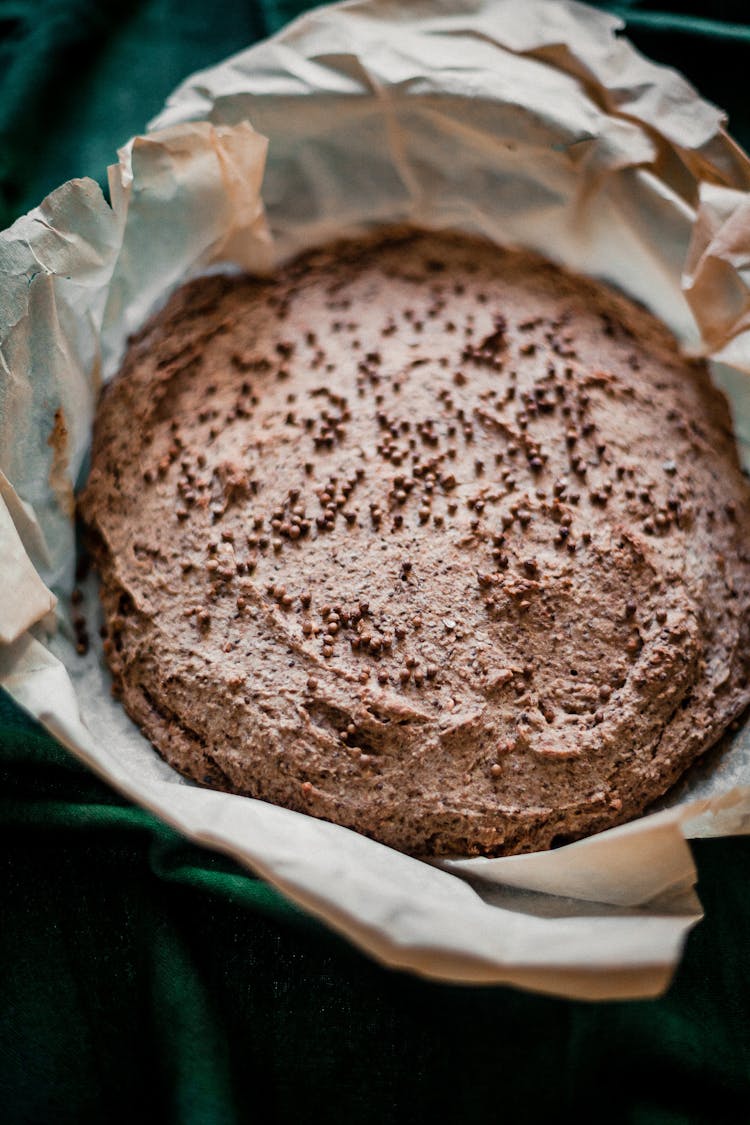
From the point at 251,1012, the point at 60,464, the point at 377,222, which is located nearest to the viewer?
the point at 251,1012

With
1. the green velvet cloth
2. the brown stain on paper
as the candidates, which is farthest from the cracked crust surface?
the green velvet cloth

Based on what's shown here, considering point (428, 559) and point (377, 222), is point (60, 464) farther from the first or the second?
point (377, 222)

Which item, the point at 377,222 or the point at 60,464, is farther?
the point at 377,222

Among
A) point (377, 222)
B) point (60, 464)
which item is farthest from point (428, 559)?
point (377, 222)

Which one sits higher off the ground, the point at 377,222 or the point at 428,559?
the point at 377,222

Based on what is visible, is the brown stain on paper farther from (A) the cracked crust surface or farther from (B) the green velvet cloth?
(B) the green velvet cloth

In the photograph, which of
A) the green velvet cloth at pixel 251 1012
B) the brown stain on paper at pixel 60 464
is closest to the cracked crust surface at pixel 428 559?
the brown stain on paper at pixel 60 464

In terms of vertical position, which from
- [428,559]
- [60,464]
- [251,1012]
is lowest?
[251,1012]

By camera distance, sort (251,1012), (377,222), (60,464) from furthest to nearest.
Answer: (377,222)
(60,464)
(251,1012)
